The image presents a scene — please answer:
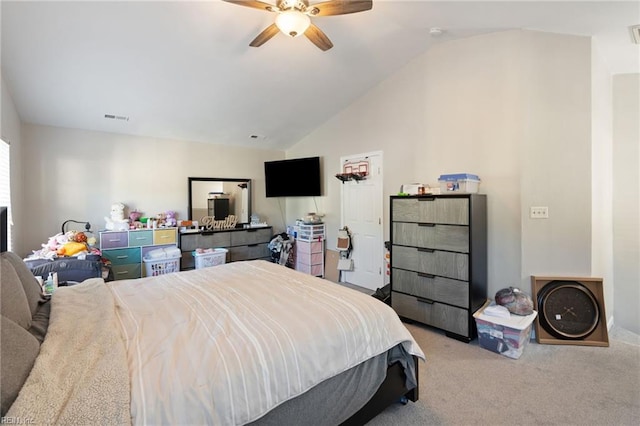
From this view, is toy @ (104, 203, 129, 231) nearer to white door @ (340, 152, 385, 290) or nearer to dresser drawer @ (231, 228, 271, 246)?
dresser drawer @ (231, 228, 271, 246)

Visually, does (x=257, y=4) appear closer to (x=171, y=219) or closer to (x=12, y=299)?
(x=12, y=299)

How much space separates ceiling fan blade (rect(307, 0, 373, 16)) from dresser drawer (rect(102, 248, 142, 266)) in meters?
3.65

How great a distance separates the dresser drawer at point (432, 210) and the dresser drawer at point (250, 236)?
8.86 ft

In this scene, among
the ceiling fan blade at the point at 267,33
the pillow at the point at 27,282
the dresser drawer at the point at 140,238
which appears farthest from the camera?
the dresser drawer at the point at 140,238

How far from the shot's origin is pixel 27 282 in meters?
1.61

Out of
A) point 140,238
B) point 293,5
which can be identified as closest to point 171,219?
point 140,238

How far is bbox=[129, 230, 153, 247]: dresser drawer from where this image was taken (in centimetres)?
395

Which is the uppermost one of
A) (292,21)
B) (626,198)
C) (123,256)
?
(292,21)

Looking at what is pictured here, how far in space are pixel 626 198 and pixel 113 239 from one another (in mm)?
6002

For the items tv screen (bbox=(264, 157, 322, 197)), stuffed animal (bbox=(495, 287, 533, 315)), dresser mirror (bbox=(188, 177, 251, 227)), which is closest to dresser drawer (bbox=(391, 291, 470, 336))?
stuffed animal (bbox=(495, 287, 533, 315))

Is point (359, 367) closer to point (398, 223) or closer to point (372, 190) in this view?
point (398, 223)

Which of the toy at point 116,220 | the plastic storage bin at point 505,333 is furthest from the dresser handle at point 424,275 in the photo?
the toy at point 116,220

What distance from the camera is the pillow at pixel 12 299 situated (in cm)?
119

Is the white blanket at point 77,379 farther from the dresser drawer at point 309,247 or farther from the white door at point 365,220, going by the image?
the dresser drawer at point 309,247
